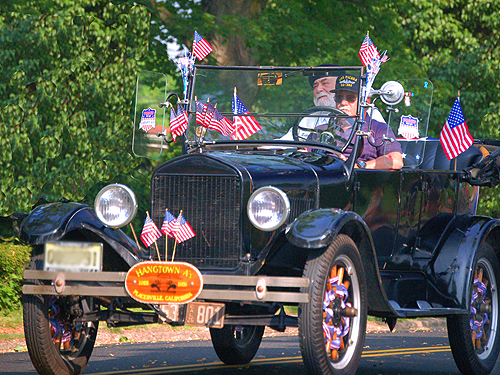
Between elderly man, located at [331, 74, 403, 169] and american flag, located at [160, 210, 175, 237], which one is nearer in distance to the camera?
american flag, located at [160, 210, 175, 237]

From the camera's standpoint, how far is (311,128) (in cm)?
662

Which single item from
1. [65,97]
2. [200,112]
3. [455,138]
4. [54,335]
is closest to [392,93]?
[455,138]

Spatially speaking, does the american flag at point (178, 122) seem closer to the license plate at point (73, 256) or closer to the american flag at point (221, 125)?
the american flag at point (221, 125)

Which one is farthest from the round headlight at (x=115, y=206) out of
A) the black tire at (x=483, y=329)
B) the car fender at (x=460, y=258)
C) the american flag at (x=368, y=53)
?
the black tire at (x=483, y=329)

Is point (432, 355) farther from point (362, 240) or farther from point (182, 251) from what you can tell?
point (182, 251)

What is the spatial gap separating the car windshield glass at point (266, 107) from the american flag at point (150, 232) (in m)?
1.34

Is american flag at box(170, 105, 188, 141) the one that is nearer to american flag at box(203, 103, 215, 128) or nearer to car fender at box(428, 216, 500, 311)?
american flag at box(203, 103, 215, 128)

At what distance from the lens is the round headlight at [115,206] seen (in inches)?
220

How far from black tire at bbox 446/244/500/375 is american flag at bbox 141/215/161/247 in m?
2.62

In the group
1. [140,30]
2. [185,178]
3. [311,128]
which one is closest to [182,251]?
[185,178]

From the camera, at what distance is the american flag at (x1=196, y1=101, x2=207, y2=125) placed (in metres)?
6.84

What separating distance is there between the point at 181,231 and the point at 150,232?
236mm

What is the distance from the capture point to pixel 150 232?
558 cm

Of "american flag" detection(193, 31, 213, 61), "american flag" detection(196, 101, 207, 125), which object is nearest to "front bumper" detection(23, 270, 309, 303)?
"american flag" detection(196, 101, 207, 125)
